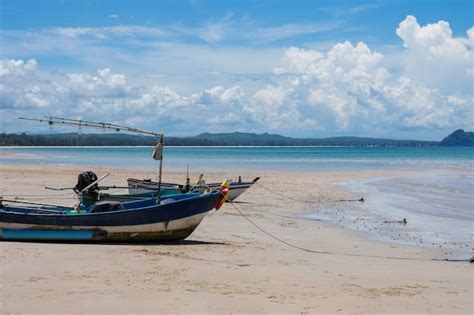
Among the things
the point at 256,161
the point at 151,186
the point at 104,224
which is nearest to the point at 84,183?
the point at 104,224

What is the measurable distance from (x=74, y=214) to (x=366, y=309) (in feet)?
22.4

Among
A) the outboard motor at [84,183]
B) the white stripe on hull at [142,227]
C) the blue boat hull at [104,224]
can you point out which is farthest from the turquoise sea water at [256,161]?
the blue boat hull at [104,224]

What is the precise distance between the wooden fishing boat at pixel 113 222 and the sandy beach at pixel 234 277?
26cm

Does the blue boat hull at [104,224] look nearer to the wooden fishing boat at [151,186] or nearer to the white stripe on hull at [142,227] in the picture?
the white stripe on hull at [142,227]

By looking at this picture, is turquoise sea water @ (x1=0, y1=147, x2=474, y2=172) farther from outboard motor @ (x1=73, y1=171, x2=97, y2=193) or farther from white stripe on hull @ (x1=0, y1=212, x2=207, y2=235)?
white stripe on hull @ (x1=0, y1=212, x2=207, y2=235)

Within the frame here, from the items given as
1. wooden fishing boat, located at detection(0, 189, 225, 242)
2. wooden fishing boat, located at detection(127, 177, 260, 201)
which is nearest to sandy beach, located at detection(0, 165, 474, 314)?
wooden fishing boat, located at detection(0, 189, 225, 242)

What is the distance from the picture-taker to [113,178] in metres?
35.9

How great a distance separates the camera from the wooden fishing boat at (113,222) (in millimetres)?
12352

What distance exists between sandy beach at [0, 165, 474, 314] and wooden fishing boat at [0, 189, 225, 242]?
261mm

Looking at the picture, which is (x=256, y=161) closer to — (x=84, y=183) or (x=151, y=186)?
(x=151, y=186)

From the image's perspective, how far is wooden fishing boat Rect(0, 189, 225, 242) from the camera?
12.4 meters

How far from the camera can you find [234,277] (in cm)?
959

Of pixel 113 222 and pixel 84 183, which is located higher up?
pixel 84 183

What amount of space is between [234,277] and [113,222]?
149 inches
